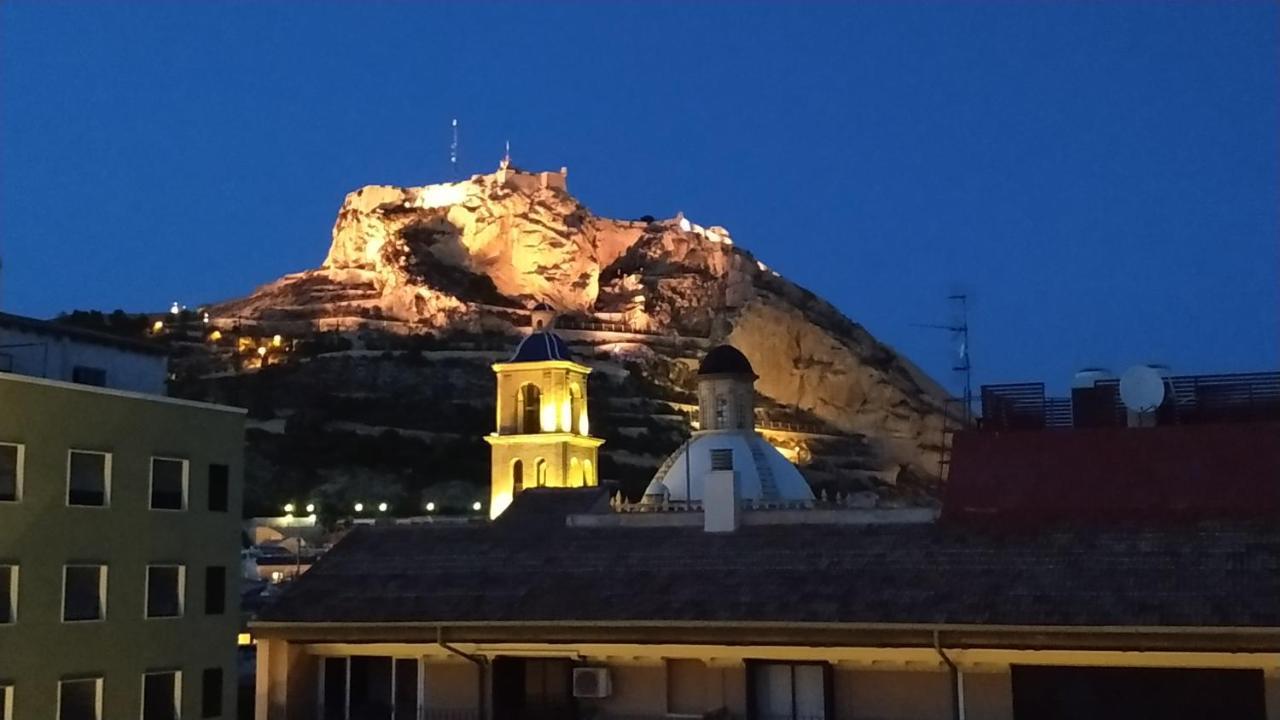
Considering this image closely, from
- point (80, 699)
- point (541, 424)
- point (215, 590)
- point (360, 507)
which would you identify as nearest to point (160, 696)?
point (80, 699)

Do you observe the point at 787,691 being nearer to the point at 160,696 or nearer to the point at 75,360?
the point at 160,696

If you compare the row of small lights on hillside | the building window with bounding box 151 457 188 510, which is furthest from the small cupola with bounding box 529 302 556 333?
the building window with bounding box 151 457 188 510

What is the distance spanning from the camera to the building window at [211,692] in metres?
27.3

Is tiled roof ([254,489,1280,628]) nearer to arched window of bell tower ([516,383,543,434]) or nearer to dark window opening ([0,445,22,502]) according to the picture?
dark window opening ([0,445,22,502])

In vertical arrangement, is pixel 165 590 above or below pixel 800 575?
below

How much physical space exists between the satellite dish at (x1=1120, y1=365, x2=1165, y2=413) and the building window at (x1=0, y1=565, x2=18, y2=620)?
61.9 feet

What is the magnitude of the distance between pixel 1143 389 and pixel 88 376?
21.4 metres

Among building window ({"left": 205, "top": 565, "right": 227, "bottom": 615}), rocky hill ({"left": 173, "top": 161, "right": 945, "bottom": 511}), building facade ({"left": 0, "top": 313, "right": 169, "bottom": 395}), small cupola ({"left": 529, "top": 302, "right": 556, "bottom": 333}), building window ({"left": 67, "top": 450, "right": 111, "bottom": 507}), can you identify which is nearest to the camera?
building window ({"left": 67, "top": 450, "right": 111, "bottom": 507})

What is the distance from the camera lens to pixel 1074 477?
17.0 metres

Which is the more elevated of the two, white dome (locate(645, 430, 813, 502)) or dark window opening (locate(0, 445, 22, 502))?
white dome (locate(645, 430, 813, 502))

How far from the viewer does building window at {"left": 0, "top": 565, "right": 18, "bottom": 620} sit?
77.1 ft

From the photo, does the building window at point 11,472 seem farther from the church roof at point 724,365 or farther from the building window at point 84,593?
the church roof at point 724,365

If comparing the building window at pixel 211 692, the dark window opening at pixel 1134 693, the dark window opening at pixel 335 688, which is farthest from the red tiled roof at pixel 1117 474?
the building window at pixel 211 692

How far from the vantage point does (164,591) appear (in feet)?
89.0
